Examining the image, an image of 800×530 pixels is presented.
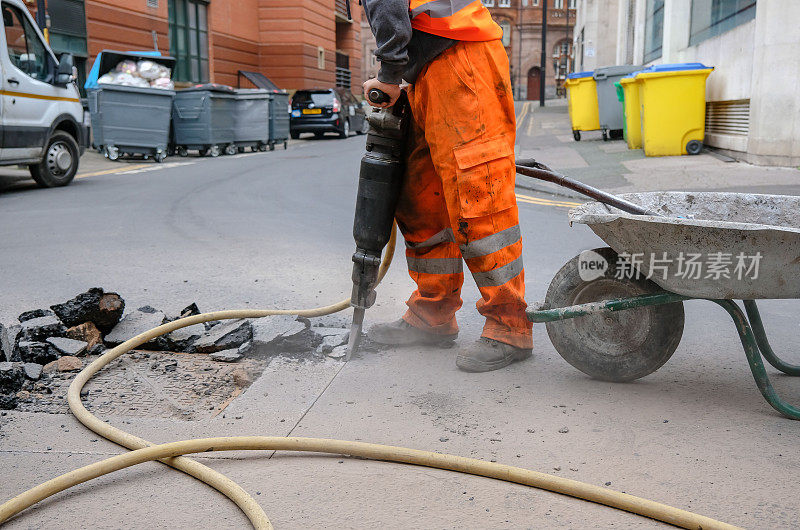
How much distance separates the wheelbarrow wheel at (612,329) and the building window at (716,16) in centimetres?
974

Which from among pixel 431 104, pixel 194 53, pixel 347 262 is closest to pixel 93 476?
pixel 431 104

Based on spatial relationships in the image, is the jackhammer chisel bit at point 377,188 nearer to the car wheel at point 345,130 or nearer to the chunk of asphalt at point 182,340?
the chunk of asphalt at point 182,340

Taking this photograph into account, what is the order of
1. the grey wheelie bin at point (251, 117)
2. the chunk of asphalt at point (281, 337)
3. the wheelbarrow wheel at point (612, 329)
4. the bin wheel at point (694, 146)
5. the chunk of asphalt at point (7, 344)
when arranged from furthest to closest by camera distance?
the grey wheelie bin at point (251, 117), the bin wheel at point (694, 146), the chunk of asphalt at point (281, 337), the chunk of asphalt at point (7, 344), the wheelbarrow wheel at point (612, 329)

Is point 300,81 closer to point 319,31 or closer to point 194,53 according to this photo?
point 319,31

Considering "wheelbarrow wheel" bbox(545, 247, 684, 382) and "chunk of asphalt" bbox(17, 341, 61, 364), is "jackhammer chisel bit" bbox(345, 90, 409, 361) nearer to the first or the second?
"wheelbarrow wheel" bbox(545, 247, 684, 382)

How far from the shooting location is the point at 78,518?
2.21 meters

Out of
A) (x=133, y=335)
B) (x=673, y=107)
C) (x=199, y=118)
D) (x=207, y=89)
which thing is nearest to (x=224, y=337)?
(x=133, y=335)

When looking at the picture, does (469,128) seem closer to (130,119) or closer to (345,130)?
(130,119)

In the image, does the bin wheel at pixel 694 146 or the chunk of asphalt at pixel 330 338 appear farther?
the bin wheel at pixel 694 146

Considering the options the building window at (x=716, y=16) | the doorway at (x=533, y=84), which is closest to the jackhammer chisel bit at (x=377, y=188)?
the building window at (x=716, y=16)

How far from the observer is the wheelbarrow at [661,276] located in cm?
275

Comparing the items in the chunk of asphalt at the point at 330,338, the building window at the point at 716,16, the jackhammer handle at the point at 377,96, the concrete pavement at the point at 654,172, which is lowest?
the chunk of asphalt at the point at 330,338

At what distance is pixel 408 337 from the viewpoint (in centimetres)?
386

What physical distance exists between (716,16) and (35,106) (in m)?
11.0
